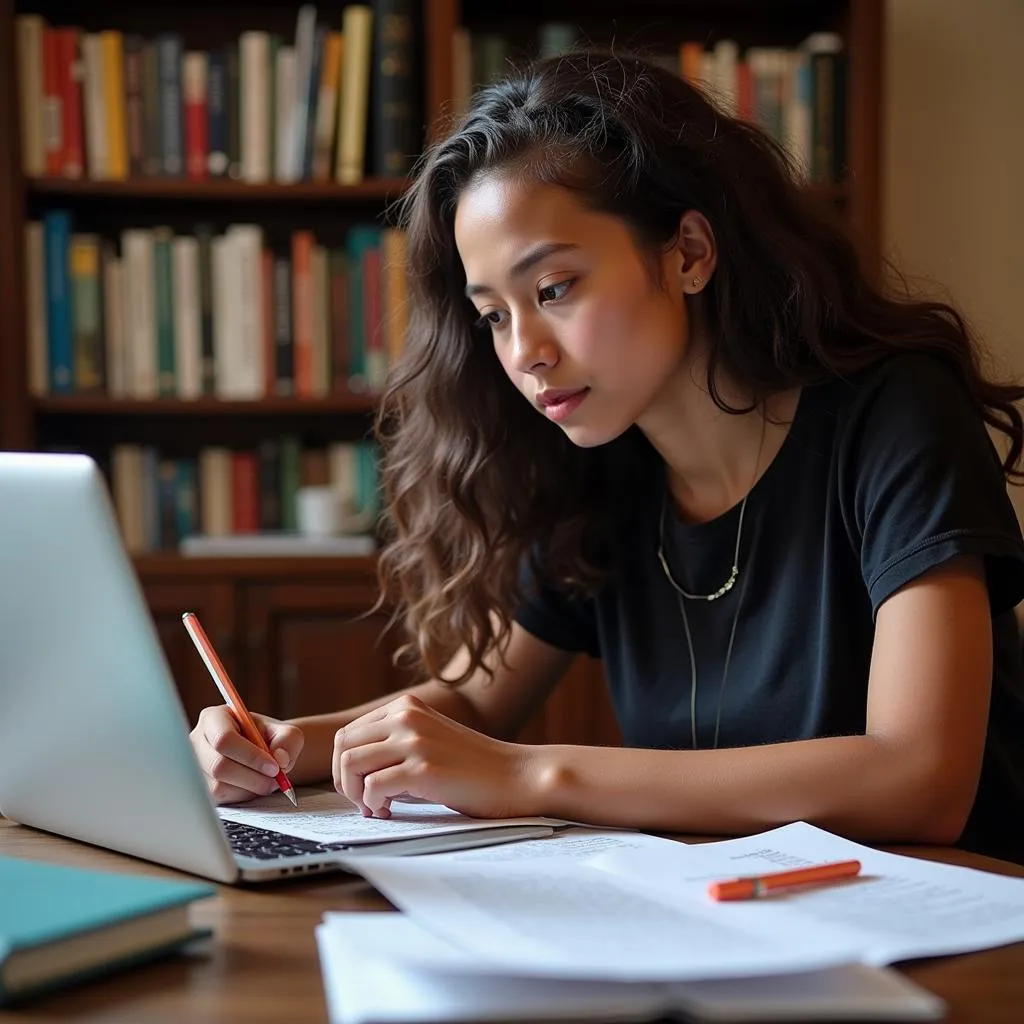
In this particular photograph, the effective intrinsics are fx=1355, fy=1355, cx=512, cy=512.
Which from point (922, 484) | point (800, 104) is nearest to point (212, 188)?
point (800, 104)

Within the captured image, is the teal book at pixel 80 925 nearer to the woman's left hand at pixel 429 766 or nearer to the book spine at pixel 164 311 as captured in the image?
the woman's left hand at pixel 429 766

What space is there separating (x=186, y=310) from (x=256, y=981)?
2.08 metres

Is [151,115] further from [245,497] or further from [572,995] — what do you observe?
[572,995]

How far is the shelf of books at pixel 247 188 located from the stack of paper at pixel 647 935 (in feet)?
5.94

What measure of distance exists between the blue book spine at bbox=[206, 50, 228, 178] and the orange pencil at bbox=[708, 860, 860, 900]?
6.91 feet

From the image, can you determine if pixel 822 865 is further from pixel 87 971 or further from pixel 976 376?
pixel 976 376

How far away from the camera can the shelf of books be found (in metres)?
2.55

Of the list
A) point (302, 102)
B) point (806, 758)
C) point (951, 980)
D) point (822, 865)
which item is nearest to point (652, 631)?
point (806, 758)

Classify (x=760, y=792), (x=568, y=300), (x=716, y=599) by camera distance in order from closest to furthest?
(x=760, y=792)
(x=568, y=300)
(x=716, y=599)

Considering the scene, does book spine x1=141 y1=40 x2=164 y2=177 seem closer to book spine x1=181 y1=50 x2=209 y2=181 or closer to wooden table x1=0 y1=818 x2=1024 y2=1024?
book spine x1=181 y1=50 x2=209 y2=181

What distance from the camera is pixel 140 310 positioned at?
2.60 m

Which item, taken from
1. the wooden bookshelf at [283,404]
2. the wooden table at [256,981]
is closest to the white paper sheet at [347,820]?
the wooden table at [256,981]

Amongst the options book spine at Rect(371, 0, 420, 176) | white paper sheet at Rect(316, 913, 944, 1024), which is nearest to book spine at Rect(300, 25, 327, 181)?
book spine at Rect(371, 0, 420, 176)

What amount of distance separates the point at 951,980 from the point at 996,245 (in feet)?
8.24
